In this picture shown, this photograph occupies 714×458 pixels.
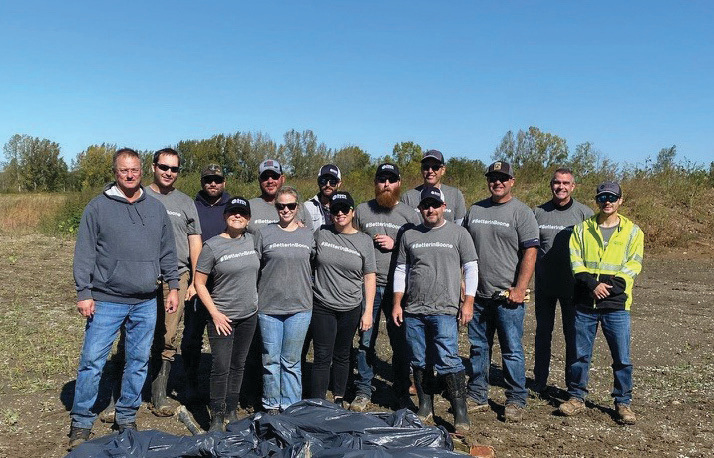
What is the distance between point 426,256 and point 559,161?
2093cm

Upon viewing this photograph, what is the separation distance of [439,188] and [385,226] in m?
0.71

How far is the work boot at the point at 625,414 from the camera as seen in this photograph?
5.02m

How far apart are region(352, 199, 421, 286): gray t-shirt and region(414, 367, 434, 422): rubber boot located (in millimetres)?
796

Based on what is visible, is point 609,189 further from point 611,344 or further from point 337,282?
point 337,282

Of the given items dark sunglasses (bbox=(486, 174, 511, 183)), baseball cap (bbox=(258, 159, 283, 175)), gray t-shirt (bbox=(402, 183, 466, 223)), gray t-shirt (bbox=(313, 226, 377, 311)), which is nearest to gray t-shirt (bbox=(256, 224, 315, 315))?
gray t-shirt (bbox=(313, 226, 377, 311))

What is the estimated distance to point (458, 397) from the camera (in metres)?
4.71

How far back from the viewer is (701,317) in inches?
374

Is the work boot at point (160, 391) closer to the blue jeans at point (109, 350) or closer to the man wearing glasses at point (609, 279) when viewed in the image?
the blue jeans at point (109, 350)

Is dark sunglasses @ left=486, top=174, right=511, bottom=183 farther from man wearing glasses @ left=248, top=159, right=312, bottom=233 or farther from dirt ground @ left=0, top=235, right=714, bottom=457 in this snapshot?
dirt ground @ left=0, top=235, right=714, bottom=457

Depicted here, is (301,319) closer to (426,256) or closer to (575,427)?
(426,256)

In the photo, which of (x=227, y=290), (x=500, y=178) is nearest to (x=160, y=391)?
(x=227, y=290)

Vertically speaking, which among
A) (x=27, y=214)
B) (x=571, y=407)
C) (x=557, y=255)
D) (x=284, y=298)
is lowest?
(x=571, y=407)

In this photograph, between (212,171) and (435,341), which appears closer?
(435,341)

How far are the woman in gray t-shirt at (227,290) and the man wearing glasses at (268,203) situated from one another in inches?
21.8
